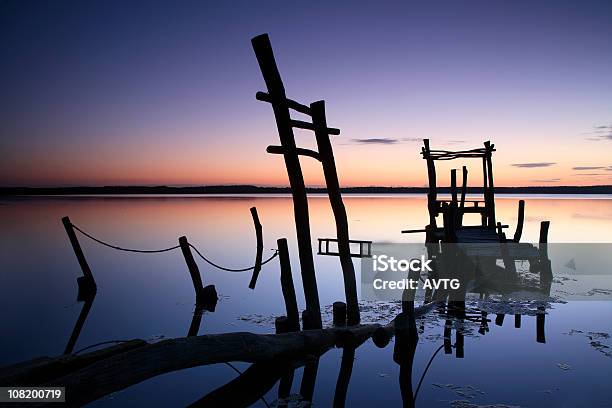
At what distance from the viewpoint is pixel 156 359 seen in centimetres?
467

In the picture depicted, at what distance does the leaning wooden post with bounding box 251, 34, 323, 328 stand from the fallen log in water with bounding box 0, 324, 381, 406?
1.16 m

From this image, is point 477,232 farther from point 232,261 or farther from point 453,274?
point 232,261

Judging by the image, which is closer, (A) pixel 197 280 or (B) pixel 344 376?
(B) pixel 344 376

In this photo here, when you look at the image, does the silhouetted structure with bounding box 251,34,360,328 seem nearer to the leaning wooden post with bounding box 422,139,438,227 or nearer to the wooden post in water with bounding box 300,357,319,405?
the wooden post in water with bounding box 300,357,319,405

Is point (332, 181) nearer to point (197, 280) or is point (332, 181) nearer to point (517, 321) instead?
point (517, 321)

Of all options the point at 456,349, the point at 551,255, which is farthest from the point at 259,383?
the point at 551,255

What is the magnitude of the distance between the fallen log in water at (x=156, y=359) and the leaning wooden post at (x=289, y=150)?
1161 mm

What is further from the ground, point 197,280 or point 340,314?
point 340,314

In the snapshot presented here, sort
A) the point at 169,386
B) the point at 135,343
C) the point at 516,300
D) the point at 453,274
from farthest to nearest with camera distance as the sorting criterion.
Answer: the point at 453,274 < the point at 516,300 < the point at 169,386 < the point at 135,343

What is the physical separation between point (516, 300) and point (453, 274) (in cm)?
226

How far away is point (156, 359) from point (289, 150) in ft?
14.0

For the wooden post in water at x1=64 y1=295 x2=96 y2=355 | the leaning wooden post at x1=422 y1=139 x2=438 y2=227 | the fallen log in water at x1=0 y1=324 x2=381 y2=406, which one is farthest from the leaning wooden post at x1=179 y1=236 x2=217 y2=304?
the leaning wooden post at x1=422 y1=139 x2=438 y2=227

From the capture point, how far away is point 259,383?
7.34 metres

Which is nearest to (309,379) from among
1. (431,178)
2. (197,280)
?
(197,280)
